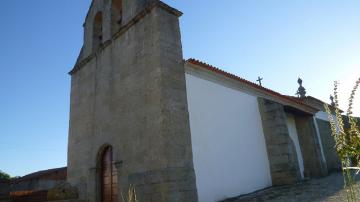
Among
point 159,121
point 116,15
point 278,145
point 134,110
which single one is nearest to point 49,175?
point 116,15

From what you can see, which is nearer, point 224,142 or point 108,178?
point 108,178

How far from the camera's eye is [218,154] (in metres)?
8.77

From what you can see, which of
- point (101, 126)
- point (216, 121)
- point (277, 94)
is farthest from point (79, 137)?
point (277, 94)

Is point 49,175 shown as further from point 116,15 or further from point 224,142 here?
point 224,142

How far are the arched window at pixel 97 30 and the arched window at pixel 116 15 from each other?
3.57 ft

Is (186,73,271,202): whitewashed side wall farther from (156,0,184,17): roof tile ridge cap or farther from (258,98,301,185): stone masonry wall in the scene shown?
(156,0,184,17): roof tile ridge cap

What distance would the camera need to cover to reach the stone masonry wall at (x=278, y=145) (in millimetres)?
10391

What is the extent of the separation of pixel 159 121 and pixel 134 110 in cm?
132

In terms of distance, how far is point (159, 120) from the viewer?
710 centimetres

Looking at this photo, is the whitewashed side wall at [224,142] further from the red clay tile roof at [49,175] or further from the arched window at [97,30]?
the red clay tile roof at [49,175]

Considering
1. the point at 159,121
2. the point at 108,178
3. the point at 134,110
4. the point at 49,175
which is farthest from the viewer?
the point at 49,175

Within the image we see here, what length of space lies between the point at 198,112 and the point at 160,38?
8.12 feet

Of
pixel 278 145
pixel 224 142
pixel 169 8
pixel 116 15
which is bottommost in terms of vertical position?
pixel 278 145

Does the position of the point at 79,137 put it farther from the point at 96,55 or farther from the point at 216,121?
the point at 216,121
